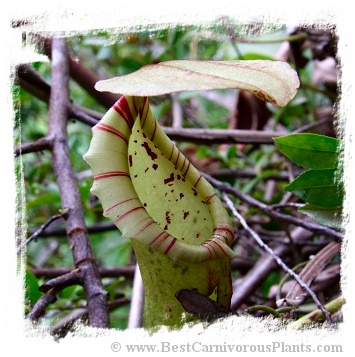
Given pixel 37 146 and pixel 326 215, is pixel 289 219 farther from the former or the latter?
pixel 37 146

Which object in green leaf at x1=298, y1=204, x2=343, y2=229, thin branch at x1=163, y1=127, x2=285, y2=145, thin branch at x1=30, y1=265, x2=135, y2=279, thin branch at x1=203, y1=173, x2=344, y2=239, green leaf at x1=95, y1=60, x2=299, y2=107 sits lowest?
thin branch at x1=30, y1=265, x2=135, y2=279

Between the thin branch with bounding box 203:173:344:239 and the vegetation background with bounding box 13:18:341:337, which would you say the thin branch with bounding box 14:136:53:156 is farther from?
the thin branch with bounding box 203:173:344:239

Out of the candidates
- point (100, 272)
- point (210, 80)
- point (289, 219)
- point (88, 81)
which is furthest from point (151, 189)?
point (88, 81)

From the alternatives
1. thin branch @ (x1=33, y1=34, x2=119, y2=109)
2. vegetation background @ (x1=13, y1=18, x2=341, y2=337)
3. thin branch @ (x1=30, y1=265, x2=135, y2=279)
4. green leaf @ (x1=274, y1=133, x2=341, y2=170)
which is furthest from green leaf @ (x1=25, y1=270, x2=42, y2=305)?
thin branch @ (x1=33, y1=34, x2=119, y2=109)

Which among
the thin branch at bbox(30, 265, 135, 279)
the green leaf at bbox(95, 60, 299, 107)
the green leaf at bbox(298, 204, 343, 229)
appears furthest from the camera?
the thin branch at bbox(30, 265, 135, 279)

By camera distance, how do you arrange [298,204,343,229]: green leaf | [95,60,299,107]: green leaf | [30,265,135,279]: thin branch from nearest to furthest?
[95,60,299,107]: green leaf → [298,204,343,229]: green leaf → [30,265,135,279]: thin branch

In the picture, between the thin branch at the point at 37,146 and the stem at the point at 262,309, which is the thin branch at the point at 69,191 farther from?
the stem at the point at 262,309

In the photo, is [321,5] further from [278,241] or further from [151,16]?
[278,241]

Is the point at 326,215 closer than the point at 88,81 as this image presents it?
Yes
